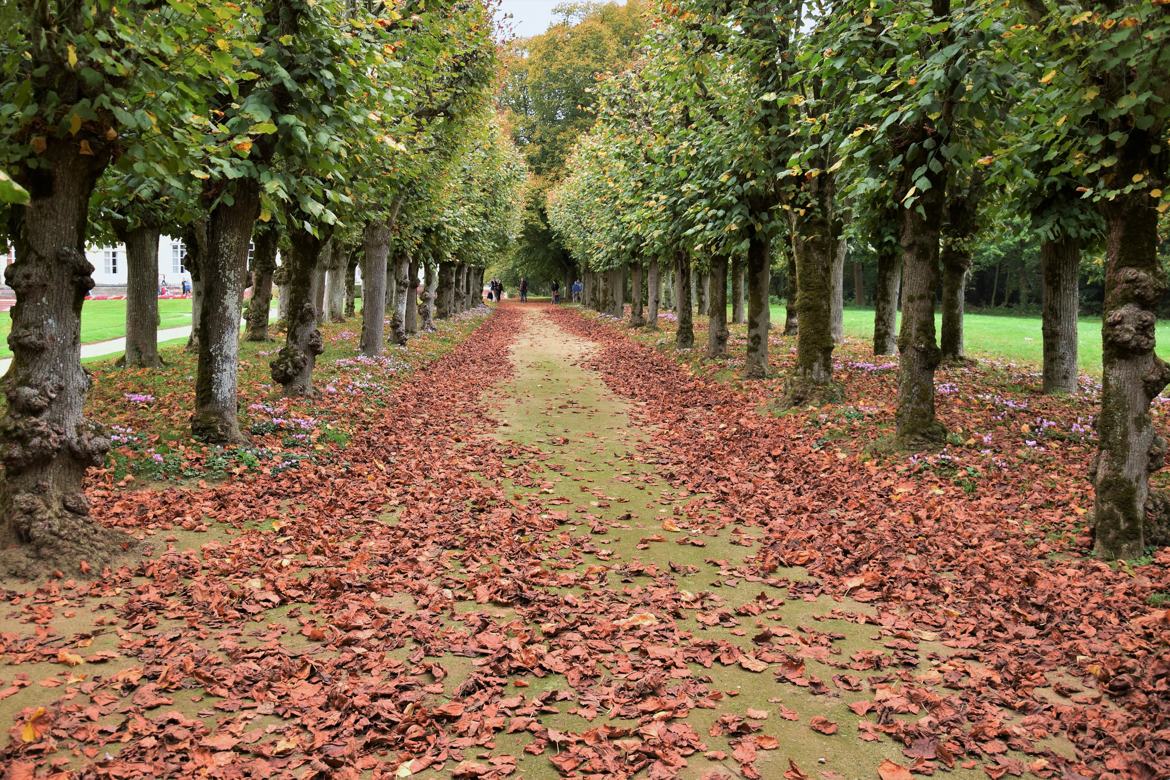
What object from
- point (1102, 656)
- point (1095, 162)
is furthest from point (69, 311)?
point (1095, 162)

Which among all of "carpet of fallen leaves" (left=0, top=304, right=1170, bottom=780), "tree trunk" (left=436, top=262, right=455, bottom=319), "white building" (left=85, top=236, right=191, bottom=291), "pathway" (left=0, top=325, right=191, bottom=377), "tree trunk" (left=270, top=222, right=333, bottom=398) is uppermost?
"white building" (left=85, top=236, right=191, bottom=291)

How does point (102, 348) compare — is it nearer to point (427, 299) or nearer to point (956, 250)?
point (427, 299)

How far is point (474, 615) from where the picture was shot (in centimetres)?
577

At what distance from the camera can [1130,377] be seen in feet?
21.6

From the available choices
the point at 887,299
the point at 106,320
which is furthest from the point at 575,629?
the point at 106,320

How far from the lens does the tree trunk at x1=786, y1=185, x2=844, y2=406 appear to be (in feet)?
43.4

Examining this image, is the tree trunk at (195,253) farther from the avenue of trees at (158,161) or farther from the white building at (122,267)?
the white building at (122,267)

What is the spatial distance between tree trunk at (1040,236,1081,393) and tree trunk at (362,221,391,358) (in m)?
14.5

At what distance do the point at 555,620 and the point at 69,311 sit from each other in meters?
4.96

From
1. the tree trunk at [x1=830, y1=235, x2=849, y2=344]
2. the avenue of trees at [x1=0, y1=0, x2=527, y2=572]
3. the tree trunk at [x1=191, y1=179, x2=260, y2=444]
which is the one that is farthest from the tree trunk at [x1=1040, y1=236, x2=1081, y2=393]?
the tree trunk at [x1=191, y1=179, x2=260, y2=444]

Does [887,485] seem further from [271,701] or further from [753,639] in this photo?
[271,701]

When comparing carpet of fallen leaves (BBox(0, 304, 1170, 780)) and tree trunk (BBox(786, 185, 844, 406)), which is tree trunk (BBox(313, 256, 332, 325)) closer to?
tree trunk (BBox(786, 185, 844, 406))

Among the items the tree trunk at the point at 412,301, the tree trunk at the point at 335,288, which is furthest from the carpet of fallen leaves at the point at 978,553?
the tree trunk at the point at 335,288

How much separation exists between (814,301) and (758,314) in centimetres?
316
